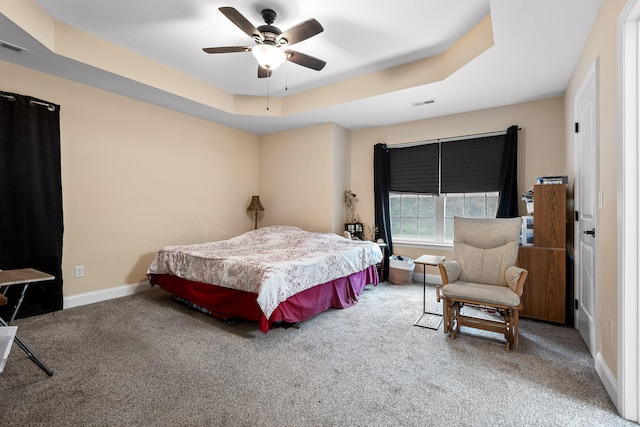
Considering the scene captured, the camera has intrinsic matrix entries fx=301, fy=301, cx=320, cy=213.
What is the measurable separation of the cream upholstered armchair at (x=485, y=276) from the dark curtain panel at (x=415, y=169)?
1590 mm

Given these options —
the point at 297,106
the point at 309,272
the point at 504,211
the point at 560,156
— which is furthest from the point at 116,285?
the point at 560,156

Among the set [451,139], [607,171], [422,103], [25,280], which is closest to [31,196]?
[25,280]

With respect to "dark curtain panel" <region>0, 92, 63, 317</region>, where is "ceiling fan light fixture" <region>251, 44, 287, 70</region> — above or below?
above

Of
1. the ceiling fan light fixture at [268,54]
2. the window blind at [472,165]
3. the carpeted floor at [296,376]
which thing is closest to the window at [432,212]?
the window blind at [472,165]

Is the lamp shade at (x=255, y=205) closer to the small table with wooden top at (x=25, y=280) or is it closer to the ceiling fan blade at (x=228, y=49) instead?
the ceiling fan blade at (x=228, y=49)

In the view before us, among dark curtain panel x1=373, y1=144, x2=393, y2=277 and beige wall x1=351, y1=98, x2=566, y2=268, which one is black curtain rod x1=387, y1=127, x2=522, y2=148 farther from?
dark curtain panel x1=373, y1=144, x2=393, y2=277

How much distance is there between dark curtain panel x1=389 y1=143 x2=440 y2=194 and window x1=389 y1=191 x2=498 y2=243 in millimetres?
135

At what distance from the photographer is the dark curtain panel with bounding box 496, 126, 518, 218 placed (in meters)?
3.83

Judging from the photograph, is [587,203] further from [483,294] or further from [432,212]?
[432,212]

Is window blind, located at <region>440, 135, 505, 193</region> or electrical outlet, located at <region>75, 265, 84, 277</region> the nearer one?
electrical outlet, located at <region>75, 265, 84, 277</region>

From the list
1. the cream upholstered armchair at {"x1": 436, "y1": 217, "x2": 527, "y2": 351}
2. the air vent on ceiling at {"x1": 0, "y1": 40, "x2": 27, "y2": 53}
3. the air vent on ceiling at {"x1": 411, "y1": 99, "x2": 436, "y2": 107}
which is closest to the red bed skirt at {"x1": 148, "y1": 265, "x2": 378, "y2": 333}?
the cream upholstered armchair at {"x1": 436, "y1": 217, "x2": 527, "y2": 351}

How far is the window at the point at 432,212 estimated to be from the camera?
425cm

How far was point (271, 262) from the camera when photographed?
2793 mm
